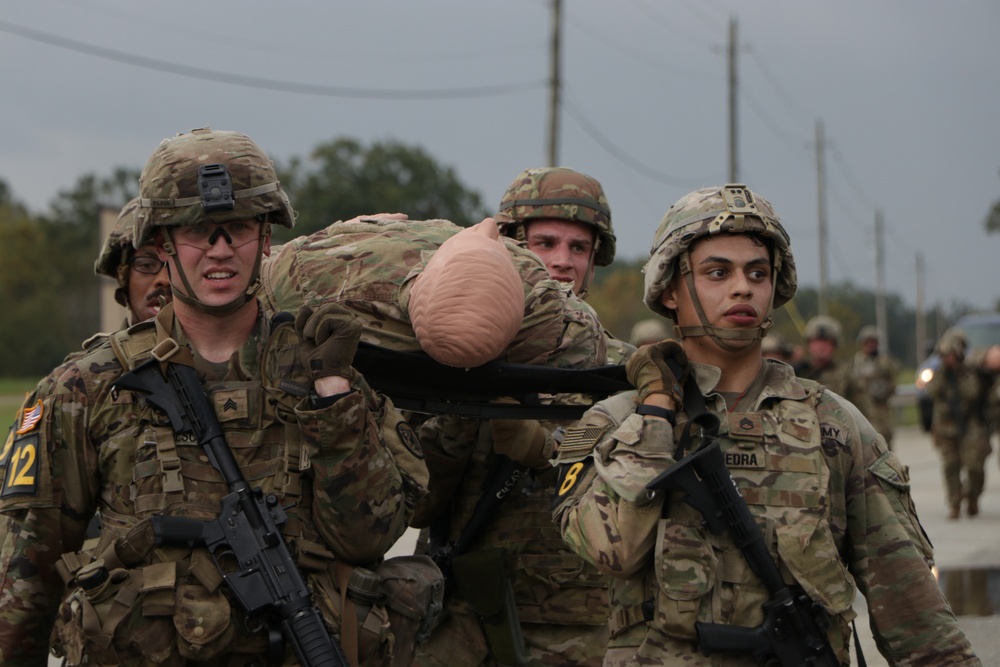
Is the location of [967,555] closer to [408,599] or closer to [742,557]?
[742,557]

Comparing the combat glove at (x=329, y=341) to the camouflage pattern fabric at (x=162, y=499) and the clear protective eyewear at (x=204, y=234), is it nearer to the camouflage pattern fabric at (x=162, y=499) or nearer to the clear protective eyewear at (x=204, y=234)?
the camouflage pattern fabric at (x=162, y=499)

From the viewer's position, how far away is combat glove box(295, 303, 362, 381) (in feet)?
10.8

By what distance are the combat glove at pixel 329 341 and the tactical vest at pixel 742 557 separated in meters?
0.93

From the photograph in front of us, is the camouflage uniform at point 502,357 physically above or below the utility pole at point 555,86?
below

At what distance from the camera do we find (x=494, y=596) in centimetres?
440

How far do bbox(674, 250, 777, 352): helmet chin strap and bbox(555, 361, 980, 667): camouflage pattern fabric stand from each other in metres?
0.17

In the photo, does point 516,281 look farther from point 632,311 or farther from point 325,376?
point 632,311

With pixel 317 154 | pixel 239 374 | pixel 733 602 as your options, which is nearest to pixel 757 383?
pixel 733 602

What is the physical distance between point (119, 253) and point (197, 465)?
2076 millimetres

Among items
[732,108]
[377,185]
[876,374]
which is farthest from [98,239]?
[876,374]

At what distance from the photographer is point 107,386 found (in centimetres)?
343

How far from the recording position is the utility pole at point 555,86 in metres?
21.4

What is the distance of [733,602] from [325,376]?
1192mm

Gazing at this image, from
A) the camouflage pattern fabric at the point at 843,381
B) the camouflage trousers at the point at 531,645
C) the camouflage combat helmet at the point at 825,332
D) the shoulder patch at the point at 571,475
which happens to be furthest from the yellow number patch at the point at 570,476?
the camouflage combat helmet at the point at 825,332
